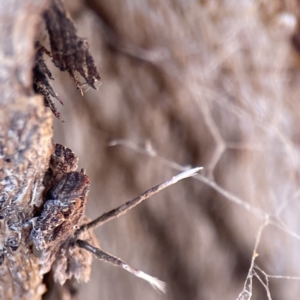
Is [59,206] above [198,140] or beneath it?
beneath

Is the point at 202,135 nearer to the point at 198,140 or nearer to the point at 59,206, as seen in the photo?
the point at 198,140

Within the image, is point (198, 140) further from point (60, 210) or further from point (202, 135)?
point (60, 210)

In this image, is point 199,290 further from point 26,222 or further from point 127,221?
point 26,222

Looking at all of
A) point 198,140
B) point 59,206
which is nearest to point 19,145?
point 59,206

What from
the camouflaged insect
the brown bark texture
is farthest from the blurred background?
the camouflaged insect

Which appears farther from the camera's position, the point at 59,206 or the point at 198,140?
the point at 198,140

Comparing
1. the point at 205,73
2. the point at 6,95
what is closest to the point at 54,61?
the point at 6,95

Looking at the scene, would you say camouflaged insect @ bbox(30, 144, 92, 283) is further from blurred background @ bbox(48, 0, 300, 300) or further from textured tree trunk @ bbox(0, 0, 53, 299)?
blurred background @ bbox(48, 0, 300, 300)

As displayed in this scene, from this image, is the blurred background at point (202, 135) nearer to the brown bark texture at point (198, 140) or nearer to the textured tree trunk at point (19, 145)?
the brown bark texture at point (198, 140)
